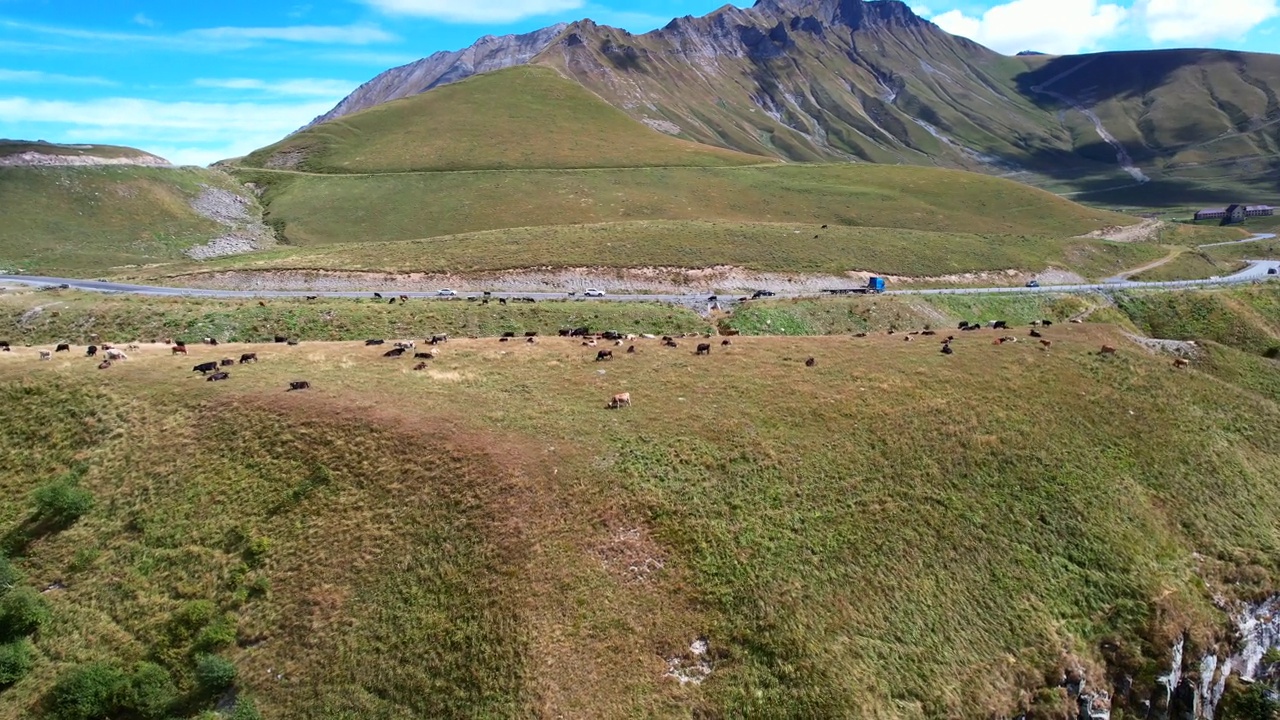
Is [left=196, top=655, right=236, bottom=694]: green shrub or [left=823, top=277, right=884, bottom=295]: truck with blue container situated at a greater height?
[left=823, top=277, right=884, bottom=295]: truck with blue container

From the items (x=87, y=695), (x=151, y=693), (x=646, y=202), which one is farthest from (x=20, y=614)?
(x=646, y=202)

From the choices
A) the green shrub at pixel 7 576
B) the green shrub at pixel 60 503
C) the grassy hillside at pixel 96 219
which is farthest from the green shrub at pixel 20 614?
the grassy hillside at pixel 96 219

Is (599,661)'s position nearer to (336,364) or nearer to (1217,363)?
(336,364)

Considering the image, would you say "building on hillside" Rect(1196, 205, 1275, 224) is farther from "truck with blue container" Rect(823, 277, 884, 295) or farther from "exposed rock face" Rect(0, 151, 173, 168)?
"exposed rock face" Rect(0, 151, 173, 168)

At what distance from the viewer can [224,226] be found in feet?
382

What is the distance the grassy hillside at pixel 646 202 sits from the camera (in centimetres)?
12262

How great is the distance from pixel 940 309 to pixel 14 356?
8522 cm

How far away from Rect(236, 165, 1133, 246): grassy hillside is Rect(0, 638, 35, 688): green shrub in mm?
99104

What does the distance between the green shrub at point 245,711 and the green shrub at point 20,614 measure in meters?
10.9

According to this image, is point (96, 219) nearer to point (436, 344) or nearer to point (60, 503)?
point (436, 344)

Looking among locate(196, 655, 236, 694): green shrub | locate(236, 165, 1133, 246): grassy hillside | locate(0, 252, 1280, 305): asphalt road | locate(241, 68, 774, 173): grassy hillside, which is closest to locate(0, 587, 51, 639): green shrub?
locate(196, 655, 236, 694): green shrub

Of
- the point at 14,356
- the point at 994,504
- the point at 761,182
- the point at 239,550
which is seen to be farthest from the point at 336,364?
the point at 761,182

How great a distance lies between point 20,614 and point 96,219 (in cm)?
11701

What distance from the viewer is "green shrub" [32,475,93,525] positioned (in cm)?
2912
